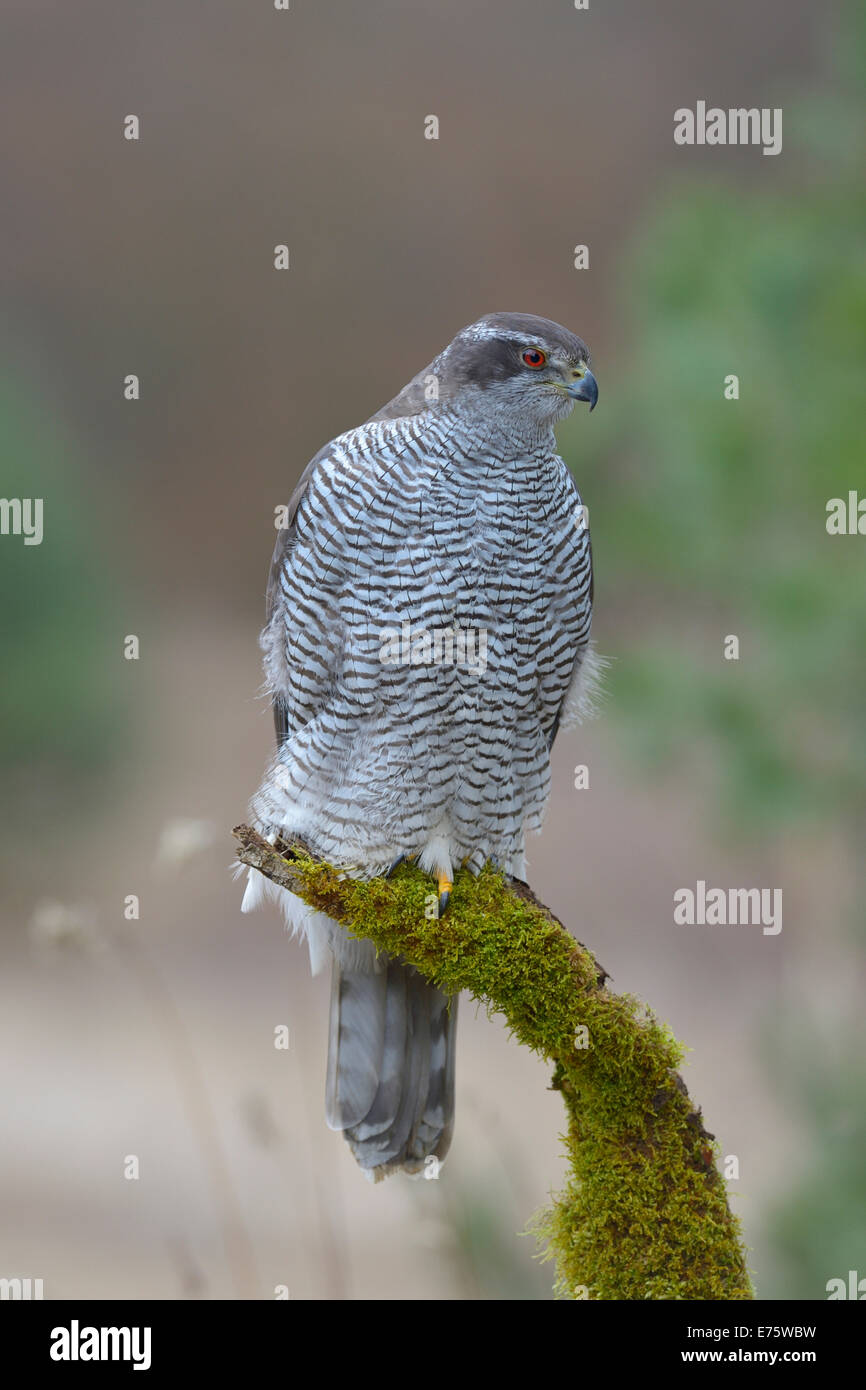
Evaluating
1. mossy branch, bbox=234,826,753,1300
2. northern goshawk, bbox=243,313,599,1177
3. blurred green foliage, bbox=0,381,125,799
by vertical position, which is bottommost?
mossy branch, bbox=234,826,753,1300

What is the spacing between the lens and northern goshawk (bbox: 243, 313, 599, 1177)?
7.40ft

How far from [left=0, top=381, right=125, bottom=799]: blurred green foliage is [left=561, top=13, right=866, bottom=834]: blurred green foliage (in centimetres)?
262

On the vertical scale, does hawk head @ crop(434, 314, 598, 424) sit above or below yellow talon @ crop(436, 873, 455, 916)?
above

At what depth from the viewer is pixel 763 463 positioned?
13.4ft

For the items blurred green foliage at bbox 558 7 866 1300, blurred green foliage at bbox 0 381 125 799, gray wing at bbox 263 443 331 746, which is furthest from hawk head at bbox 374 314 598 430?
blurred green foliage at bbox 0 381 125 799

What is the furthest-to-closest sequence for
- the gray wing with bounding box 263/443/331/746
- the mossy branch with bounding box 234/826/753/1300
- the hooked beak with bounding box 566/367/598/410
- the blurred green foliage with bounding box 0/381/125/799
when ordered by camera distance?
1. the blurred green foliage with bounding box 0/381/125/799
2. the gray wing with bounding box 263/443/331/746
3. the hooked beak with bounding box 566/367/598/410
4. the mossy branch with bounding box 234/826/753/1300

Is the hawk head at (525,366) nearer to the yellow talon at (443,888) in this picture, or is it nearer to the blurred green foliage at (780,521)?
the yellow talon at (443,888)

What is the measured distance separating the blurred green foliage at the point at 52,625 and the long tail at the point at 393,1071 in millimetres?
3604

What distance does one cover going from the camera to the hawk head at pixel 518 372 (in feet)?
7.36

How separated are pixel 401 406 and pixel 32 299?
25.5 feet

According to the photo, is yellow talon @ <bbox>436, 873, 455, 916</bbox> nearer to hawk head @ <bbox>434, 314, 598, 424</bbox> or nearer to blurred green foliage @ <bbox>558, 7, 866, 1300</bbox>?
hawk head @ <bbox>434, 314, 598, 424</bbox>

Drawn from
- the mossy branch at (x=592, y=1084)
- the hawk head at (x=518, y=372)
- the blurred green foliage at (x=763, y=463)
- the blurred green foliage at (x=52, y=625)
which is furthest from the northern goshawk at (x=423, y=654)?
the blurred green foliage at (x=52, y=625)

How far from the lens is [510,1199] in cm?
396

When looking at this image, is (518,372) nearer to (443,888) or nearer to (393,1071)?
(443,888)
